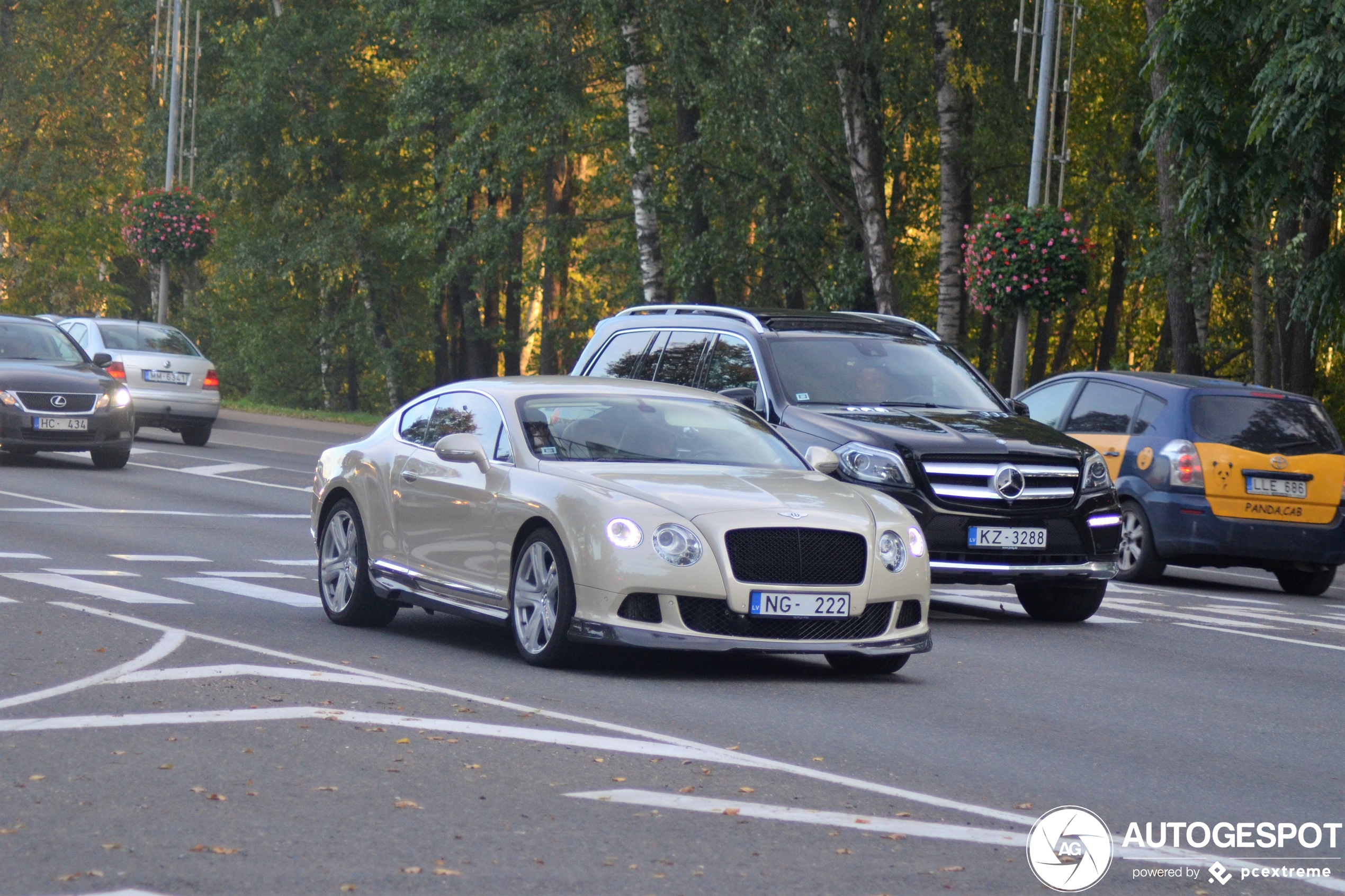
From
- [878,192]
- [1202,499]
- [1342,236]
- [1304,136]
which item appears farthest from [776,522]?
[878,192]

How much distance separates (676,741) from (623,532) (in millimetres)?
1641

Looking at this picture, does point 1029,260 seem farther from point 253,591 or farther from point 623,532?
point 623,532

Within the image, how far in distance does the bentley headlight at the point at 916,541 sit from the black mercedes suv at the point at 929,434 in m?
2.35

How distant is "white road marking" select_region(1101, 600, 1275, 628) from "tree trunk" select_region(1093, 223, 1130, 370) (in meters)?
30.7

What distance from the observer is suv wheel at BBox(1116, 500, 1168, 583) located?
15367mm

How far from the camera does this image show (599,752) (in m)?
7.09

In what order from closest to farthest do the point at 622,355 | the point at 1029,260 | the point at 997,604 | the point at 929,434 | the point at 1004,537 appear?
the point at 1004,537
the point at 929,434
the point at 997,604
the point at 622,355
the point at 1029,260

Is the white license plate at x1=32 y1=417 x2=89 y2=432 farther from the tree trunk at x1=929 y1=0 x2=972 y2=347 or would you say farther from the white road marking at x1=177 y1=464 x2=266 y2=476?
the tree trunk at x1=929 y1=0 x2=972 y2=347

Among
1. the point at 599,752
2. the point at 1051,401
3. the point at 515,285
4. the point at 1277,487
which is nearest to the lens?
the point at 599,752

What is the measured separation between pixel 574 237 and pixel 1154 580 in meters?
23.9

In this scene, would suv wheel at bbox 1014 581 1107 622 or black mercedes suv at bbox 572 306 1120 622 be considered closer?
black mercedes suv at bbox 572 306 1120 622

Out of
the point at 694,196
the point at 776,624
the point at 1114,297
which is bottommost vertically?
the point at 776,624

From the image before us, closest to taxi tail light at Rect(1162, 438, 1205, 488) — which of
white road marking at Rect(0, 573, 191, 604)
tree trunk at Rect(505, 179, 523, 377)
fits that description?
white road marking at Rect(0, 573, 191, 604)

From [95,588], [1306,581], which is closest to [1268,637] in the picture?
[1306,581]
